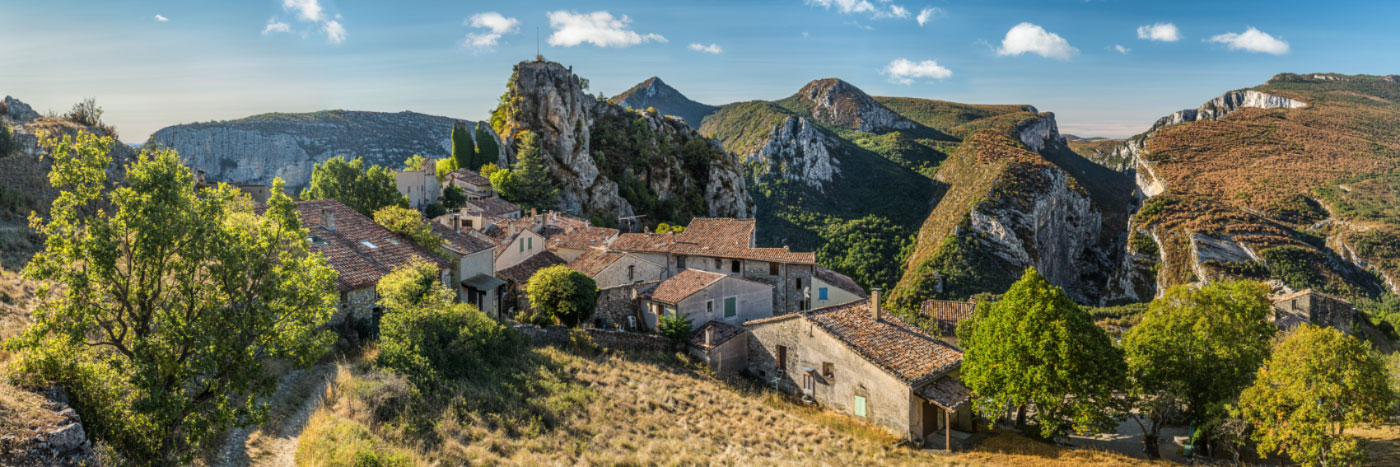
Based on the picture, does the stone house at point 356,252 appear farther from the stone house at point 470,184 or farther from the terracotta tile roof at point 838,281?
the stone house at point 470,184

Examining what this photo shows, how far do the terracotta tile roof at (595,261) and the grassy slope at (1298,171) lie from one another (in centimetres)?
6131

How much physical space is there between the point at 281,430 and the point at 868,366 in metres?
17.0

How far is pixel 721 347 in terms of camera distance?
2588 cm

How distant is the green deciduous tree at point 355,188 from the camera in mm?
42781

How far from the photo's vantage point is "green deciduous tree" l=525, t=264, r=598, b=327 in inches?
1039

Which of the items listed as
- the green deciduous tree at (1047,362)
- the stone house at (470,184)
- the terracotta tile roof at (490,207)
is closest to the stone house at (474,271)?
the terracotta tile roof at (490,207)

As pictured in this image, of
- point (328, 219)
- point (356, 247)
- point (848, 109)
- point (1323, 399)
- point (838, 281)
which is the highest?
point (848, 109)

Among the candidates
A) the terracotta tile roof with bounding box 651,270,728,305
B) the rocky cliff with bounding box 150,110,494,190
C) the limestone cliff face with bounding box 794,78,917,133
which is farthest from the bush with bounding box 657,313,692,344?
the limestone cliff face with bounding box 794,78,917,133

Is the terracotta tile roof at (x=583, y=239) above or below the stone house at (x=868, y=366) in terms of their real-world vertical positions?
above

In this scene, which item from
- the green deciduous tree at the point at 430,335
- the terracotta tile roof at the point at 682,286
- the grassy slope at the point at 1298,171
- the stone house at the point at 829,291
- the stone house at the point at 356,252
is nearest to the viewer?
the green deciduous tree at the point at 430,335

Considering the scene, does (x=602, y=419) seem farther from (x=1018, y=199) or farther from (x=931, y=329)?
(x=1018, y=199)

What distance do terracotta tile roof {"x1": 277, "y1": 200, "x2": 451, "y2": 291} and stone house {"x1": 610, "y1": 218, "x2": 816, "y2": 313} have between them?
570 inches

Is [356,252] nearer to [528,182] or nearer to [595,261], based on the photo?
[595,261]

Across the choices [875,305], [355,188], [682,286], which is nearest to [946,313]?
[875,305]
